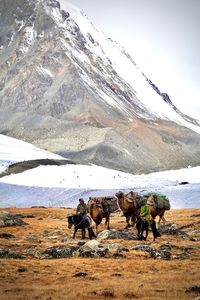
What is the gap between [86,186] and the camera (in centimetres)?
6925

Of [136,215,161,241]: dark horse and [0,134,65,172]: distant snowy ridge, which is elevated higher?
[0,134,65,172]: distant snowy ridge

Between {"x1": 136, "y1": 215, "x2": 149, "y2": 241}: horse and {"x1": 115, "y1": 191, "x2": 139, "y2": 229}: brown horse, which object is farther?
{"x1": 115, "y1": 191, "x2": 139, "y2": 229}: brown horse

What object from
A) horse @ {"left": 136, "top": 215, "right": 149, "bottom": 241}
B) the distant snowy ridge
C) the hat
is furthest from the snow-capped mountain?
horse @ {"left": 136, "top": 215, "right": 149, "bottom": 241}

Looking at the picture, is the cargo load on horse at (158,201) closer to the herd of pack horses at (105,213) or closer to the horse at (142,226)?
the herd of pack horses at (105,213)

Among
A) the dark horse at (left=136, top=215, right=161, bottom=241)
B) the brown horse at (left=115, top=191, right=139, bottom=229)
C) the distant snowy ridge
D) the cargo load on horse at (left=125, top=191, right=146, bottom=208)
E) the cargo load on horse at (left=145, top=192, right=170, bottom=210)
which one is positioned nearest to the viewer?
the dark horse at (left=136, top=215, right=161, bottom=241)

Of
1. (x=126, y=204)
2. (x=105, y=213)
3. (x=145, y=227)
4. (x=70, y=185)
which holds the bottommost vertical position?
(x=145, y=227)

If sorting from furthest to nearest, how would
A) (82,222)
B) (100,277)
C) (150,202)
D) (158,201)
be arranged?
(158,201) → (150,202) → (82,222) → (100,277)

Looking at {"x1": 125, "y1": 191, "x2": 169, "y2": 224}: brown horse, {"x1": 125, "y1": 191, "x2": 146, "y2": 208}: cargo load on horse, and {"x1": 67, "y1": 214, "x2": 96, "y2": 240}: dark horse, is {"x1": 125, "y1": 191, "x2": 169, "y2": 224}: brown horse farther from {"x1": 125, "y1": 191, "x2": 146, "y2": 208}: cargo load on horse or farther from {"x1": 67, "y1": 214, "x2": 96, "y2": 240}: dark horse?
{"x1": 67, "y1": 214, "x2": 96, "y2": 240}: dark horse

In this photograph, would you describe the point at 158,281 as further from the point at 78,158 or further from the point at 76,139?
the point at 76,139

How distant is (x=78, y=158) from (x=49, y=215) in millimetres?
106781

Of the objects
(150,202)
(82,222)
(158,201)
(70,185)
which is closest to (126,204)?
(158,201)

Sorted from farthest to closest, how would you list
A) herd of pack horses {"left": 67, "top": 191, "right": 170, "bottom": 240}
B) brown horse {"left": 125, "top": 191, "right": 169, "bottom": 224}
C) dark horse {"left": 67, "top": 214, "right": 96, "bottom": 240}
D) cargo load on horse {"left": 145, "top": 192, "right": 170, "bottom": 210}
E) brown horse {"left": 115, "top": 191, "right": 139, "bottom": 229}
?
brown horse {"left": 115, "top": 191, "right": 139, "bottom": 229}, cargo load on horse {"left": 145, "top": 192, "right": 170, "bottom": 210}, brown horse {"left": 125, "top": 191, "right": 169, "bottom": 224}, dark horse {"left": 67, "top": 214, "right": 96, "bottom": 240}, herd of pack horses {"left": 67, "top": 191, "right": 170, "bottom": 240}

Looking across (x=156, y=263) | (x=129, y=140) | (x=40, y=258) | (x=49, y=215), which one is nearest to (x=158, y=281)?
(x=156, y=263)

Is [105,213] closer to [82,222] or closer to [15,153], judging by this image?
[82,222]
